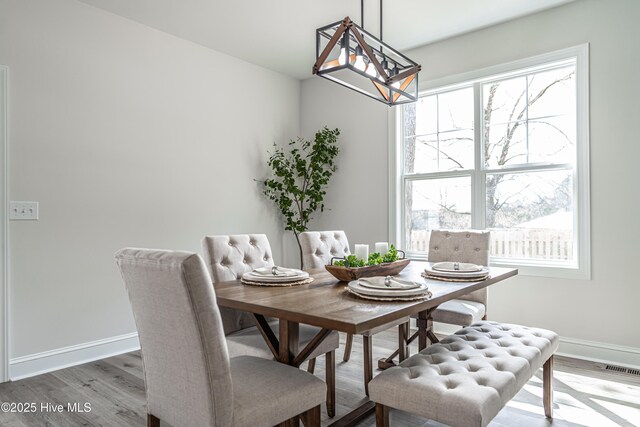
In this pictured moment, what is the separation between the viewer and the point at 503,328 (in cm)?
218

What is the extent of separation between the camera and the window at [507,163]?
A: 3.25 meters

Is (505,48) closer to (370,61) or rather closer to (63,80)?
(370,61)

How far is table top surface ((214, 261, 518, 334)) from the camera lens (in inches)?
50.7

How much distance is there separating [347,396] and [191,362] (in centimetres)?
148


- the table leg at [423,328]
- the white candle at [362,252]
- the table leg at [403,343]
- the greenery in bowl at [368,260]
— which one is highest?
the white candle at [362,252]

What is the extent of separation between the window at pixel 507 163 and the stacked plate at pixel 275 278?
2246mm

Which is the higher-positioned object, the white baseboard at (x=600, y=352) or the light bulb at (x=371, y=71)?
the light bulb at (x=371, y=71)

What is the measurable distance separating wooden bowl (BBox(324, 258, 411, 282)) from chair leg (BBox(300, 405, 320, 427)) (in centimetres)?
63

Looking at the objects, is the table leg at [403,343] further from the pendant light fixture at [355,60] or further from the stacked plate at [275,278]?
the pendant light fixture at [355,60]

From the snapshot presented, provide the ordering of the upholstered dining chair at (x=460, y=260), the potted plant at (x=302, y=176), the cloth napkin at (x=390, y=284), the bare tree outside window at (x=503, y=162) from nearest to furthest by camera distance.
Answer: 1. the cloth napkin at (x=390, y=284)
2. the upholstered dining chair at (x=460, y=260)
3. the bare tree outside window at (x=503, y=162)
4. the potted plant at (x=302, y=176)

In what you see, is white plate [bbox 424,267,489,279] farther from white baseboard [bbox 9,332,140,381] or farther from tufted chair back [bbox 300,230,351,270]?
white baseboard [bbox 9,332,140,381]

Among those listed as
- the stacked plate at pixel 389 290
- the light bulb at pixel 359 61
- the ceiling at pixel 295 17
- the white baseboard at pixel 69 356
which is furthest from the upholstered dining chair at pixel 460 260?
the white baseboard at pixel 69 356

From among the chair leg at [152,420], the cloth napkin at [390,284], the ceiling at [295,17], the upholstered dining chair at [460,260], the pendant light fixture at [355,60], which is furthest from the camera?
the ceiling at [295,17]

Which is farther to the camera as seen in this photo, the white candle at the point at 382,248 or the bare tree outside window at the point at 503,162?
the bare tree outside window at the point at 503,162
